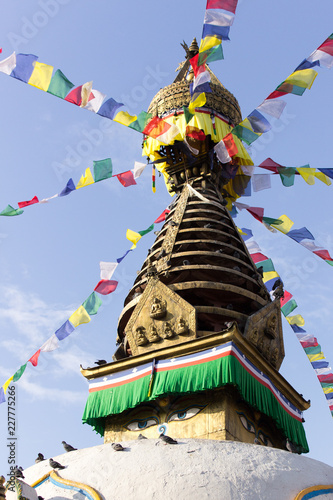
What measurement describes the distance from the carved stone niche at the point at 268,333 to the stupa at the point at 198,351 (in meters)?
0.02

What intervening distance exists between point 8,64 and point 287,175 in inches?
253

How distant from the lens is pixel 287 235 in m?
16.3

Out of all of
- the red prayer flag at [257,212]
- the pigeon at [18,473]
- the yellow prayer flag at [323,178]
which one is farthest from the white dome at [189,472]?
the red prayer flag at [257,212]

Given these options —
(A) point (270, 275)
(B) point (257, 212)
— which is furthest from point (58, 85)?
(A) point (270, 275)

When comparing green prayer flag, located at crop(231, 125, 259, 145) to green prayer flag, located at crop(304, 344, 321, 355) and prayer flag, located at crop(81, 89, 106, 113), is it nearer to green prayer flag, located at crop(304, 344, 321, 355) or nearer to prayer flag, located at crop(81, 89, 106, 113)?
prayer flag, located at crop(81, 89, 106, 113)

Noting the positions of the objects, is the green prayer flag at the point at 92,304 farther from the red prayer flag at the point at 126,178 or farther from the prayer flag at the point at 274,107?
the prayer flag at the point at 274,107

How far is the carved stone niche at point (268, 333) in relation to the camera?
12594mm

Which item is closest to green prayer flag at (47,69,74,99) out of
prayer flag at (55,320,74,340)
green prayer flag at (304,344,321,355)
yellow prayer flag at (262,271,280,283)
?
prayer flag at (55,320,74,340)

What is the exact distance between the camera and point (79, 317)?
597 inches

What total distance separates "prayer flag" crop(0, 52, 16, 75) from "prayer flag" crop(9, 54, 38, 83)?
62 mm

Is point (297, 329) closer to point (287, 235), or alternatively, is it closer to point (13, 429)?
point (287, 235)

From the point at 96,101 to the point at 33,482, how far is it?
824 centimetres

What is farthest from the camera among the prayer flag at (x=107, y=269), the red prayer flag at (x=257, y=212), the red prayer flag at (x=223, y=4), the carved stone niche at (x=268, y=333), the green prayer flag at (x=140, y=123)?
the red prayer flag at (x=257, y=212)

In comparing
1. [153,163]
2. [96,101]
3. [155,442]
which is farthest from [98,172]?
[155,442]
